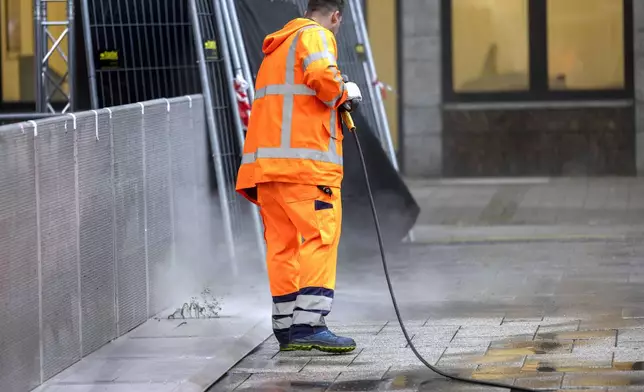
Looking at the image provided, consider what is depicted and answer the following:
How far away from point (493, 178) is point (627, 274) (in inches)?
278

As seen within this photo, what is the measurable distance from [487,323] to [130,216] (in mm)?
2001

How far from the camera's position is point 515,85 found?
1714 cm

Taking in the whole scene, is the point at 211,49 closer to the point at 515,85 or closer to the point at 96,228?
the point at 96,228

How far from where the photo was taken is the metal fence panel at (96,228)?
7.13 metres

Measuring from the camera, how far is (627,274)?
9.76 m

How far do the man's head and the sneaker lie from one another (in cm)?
153

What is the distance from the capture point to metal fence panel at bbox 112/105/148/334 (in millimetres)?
7723

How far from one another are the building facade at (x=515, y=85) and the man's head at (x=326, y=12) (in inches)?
380

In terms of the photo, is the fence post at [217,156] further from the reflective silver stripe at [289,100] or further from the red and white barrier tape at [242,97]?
the reflective silver stripe at [289,100]

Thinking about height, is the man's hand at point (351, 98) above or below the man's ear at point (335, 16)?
below

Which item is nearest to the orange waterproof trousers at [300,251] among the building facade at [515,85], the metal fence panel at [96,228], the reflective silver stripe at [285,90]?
the reflective silver stripe at [285,90]

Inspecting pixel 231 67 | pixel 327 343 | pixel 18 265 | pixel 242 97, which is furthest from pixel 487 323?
pixel 231 67

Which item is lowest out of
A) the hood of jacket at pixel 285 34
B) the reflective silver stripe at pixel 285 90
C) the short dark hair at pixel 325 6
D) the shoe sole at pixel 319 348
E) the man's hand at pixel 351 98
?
the shoe sole at pixel 319 348

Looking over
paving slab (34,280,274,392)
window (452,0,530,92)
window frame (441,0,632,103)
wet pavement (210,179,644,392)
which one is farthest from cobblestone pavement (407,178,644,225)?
paving slab (34,280,274,392)
